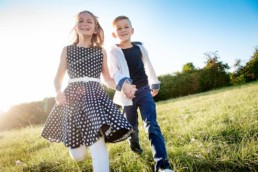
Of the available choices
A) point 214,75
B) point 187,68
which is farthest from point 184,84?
point 187,68

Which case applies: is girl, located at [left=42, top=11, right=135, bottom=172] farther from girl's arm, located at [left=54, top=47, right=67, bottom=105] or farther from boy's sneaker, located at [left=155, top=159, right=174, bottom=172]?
boy's sneaker, located at [left=155, top=159, right=174, bottom=172]

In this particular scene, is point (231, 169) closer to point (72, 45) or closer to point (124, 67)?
point (124, 67)

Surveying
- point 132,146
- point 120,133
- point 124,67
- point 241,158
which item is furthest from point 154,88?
point 241,158

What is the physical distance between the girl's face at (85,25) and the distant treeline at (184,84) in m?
13.5

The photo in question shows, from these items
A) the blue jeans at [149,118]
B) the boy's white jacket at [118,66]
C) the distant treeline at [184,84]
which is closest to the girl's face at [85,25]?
the boy's white jacket at [118,66]

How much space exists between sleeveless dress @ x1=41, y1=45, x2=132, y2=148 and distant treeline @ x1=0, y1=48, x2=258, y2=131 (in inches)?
531

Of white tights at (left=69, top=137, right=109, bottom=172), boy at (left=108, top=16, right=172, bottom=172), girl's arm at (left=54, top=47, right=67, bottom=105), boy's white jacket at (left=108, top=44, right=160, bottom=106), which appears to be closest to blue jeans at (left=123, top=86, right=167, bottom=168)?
boy at (left=108, top=16, right=172, bottom=172)

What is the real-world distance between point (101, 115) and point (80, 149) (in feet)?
1.37

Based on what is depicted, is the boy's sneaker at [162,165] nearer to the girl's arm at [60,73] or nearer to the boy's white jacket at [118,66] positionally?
the boy's white jacket at [118,66]

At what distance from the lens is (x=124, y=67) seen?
10.7ft

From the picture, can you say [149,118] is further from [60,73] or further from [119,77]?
[60,73]

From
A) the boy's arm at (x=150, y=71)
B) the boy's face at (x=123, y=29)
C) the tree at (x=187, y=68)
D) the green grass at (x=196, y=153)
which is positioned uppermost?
the tree at (x=187, y=68)

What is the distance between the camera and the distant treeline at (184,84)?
15961 millimetres

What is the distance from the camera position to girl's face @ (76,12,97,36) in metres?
2.95
